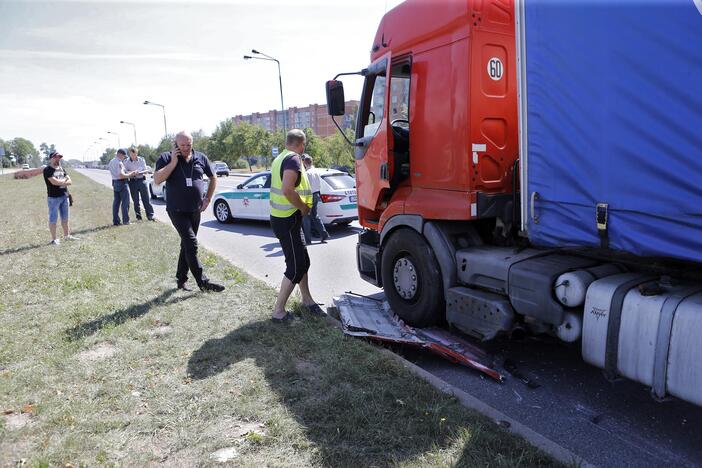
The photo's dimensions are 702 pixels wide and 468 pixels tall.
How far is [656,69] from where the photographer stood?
239 cm

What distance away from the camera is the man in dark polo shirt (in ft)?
17.4

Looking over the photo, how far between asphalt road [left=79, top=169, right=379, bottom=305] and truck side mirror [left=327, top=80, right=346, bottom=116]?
2230 mm

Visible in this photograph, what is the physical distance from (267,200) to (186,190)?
Answer: 6.04 m

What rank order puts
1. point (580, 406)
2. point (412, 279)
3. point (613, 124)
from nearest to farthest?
point (613, 124)
point (580, 406)
point (412, 279)

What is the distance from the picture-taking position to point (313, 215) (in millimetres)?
9219

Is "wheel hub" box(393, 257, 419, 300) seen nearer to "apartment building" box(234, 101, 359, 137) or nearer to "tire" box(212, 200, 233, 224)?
"tire" box(212, 200, 233, 224)

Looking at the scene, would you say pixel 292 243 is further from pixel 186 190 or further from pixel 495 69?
pixel 495 69

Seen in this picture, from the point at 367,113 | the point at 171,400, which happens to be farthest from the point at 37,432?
the point at 367,113

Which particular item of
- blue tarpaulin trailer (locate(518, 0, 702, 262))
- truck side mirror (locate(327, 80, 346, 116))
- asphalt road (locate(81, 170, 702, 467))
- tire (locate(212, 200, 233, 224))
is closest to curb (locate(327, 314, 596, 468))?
asphalt road (locate(81, 170, 702, 467))

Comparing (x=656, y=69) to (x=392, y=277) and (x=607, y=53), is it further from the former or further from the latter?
(x=392, y=277)

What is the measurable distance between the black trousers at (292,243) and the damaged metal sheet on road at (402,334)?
1.87 feet

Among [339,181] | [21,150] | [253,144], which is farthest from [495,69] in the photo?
[21,150]

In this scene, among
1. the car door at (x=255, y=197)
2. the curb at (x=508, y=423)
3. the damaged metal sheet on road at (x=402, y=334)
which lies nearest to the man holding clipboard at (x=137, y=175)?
the car door at (x=255, y=197)

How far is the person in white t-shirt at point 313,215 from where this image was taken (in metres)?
8.55
